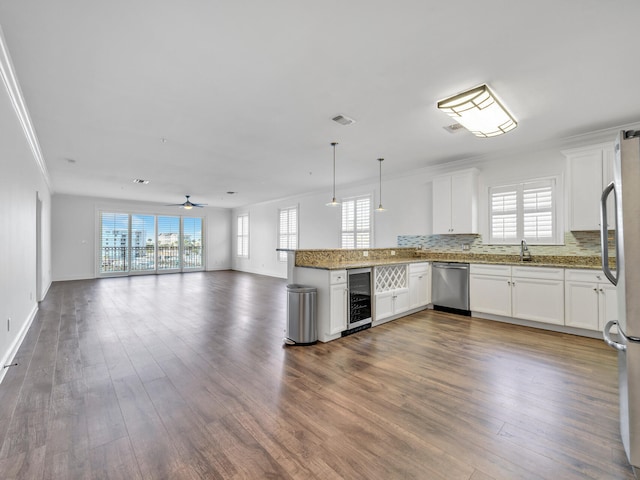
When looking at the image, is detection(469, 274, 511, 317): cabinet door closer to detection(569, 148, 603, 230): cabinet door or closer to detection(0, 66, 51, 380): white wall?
detection(569, 148, 603, 230): cabinet door

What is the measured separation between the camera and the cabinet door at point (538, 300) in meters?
3.96

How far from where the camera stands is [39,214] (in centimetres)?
559

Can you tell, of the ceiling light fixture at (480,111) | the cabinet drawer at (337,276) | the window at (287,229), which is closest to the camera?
the ceiling light fixture at (480,111)

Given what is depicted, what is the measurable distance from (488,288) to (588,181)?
1932mm

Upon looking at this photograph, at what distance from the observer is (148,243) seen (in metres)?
10.8

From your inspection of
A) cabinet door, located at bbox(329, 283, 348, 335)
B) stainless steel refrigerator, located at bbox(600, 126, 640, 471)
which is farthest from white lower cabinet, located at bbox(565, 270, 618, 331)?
cabinet door, located at bbox(329, 283, 348, 335)

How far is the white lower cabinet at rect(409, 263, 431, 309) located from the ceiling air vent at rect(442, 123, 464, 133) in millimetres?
2099

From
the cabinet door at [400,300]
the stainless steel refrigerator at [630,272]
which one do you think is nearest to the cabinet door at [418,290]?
the cabinet door at [400,300]

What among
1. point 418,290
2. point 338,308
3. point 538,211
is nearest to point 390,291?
point 418,290

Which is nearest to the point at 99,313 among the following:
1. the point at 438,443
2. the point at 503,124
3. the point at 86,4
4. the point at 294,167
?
the point at 294,167

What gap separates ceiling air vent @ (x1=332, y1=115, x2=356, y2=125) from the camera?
11.6 feet

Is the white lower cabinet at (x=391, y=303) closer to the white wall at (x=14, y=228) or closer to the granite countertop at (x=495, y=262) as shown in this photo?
the granite countertop at (x=495, y=262)

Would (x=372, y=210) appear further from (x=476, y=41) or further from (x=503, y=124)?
(x=476, y=41)

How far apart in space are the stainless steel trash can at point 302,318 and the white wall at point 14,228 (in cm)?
265
